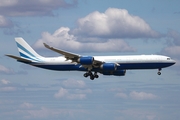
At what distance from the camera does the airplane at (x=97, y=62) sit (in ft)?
403

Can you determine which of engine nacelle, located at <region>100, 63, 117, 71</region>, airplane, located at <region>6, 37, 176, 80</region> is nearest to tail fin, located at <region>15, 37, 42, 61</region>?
airplane, located at <region>6, 37, 176, 80</region>

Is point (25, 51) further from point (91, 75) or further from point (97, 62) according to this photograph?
point (97, 62)

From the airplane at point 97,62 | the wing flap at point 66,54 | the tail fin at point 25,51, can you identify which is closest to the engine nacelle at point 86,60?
the airplane at point 97,62

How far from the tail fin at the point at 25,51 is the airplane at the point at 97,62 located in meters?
0.64

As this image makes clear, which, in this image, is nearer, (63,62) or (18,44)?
(63,62)

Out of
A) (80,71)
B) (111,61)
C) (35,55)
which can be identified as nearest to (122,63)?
(111,61)

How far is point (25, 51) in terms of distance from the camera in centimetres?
13788

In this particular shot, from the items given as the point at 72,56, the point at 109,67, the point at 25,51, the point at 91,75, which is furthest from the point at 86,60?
the point at 25,51

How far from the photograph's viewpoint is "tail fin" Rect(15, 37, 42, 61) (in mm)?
134000

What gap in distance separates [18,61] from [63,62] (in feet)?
34.7

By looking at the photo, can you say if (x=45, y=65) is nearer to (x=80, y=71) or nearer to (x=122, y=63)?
(x=80, y=71)

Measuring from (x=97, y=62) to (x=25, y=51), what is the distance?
2130 cm

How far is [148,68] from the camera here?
124 m

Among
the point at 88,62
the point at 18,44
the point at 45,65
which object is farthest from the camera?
the point at 18,44
